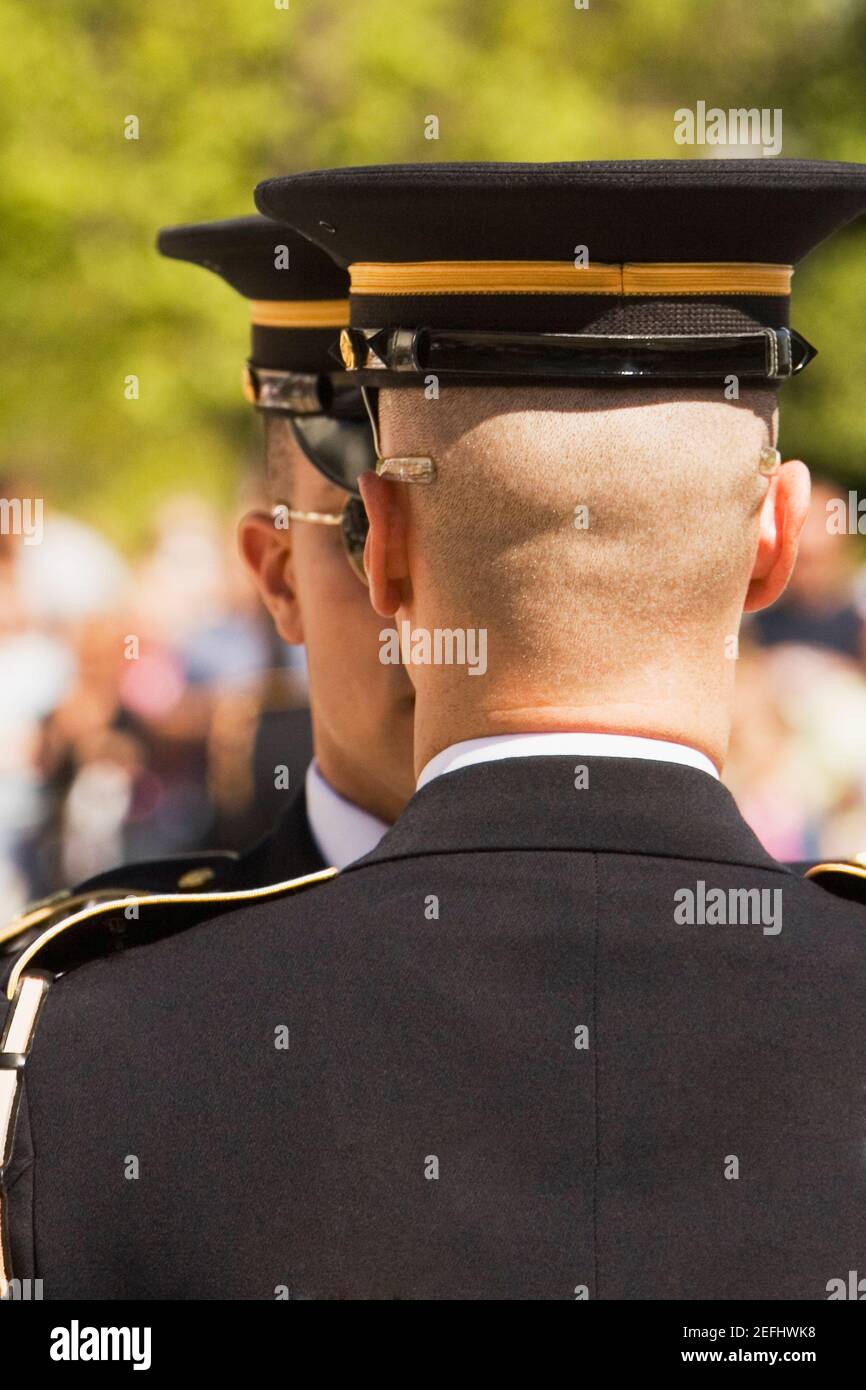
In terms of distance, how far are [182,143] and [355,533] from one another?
33.7 ft

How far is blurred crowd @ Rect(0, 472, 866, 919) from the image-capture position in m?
6.11

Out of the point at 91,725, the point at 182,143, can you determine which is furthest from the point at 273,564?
the point at 182,143

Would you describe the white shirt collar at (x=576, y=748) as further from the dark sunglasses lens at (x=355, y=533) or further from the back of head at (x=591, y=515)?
the dark sunglasses lens at (x=355, y=533)

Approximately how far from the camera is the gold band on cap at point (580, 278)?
163cm

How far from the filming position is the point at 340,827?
2742 mm

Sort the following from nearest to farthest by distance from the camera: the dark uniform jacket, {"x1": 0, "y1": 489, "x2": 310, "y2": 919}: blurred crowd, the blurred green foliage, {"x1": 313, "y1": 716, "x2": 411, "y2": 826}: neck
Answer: the dark uniform jacket → {"x1": 313, "y1": 716, "x2": 411, "y2": 826}: neck → {"x1": 0, "y1": 489, "x2": 310, "y2": 919}: blurred crowd → the blurred green foliage

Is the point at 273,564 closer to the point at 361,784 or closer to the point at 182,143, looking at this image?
the point at 361,784

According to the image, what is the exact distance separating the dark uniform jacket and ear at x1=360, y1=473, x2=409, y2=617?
0.64 ft

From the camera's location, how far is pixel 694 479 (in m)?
1.55

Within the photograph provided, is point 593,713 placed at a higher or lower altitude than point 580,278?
lower

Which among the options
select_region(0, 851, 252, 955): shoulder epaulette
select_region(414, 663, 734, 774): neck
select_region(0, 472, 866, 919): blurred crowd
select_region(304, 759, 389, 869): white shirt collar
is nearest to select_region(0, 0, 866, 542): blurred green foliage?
select_region(0, 472, 866, 919): blurred crowd

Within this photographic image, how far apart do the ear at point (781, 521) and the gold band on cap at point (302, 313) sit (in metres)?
1.12

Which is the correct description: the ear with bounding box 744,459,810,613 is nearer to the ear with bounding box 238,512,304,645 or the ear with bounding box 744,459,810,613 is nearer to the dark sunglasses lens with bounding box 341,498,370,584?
the dark sunglasses lens with bounding box 341,498,370,584
